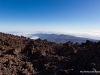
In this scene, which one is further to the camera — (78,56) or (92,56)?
(78,56)

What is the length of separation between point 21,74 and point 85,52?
17.0 feet

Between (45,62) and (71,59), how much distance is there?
6.49 feet

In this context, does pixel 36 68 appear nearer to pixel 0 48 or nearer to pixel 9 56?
pixel 9 56

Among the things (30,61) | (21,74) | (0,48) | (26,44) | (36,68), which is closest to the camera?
(21,74)

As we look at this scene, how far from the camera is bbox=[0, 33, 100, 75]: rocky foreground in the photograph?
1203 centimetres

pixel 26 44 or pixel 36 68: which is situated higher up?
pixel 26 44

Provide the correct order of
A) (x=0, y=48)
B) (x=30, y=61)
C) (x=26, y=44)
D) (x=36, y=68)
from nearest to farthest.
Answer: (x=36, y=68) < (x=30, y=61) < (x=0, y=48) < (x=26, y=44)

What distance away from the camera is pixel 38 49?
15812mm

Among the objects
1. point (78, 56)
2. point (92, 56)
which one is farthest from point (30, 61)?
point (92, 56)

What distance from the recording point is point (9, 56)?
47.0 feet

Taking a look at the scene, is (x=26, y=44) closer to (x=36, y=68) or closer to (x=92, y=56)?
(x=36, y=68)

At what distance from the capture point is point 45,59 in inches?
565

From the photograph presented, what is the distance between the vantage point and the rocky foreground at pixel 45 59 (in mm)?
12031

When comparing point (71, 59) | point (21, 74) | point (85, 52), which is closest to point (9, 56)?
point (21, 74)
